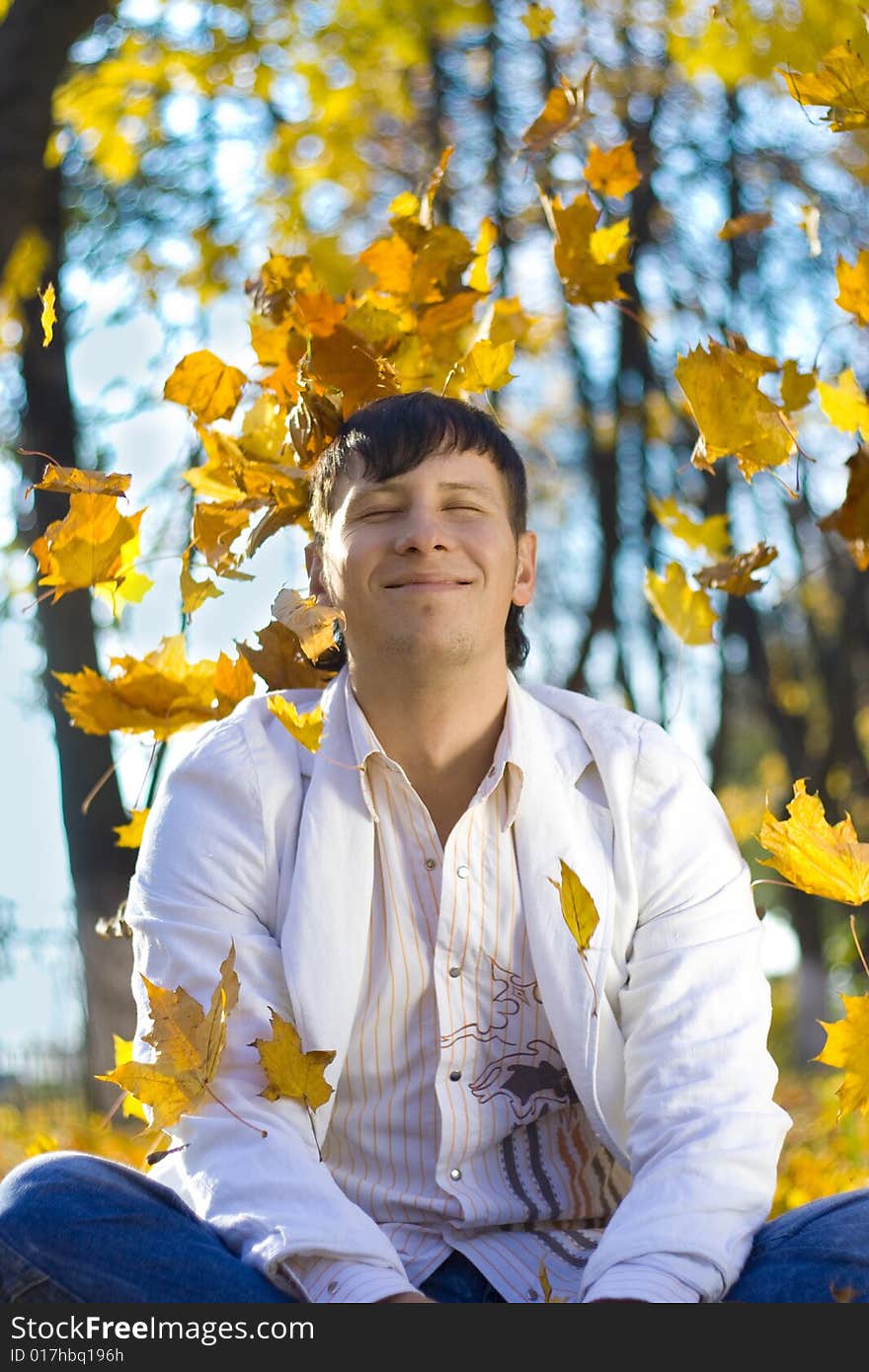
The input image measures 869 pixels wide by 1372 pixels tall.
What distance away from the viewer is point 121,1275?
1777mm

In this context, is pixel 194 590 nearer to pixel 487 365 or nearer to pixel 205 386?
pixel 205 386

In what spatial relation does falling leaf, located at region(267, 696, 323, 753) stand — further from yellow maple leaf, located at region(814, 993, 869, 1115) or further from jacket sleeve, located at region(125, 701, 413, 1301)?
yellow maple leaf, located at region(814, 993, 869, 1115)

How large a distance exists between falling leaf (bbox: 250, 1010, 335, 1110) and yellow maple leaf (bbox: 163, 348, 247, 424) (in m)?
1.12

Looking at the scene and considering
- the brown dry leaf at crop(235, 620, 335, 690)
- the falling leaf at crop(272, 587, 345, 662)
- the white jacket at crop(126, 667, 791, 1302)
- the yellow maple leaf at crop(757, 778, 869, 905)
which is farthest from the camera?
the brown dry leaf at crop(235, 620, 335, 690)

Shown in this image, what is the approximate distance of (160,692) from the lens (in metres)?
2.56

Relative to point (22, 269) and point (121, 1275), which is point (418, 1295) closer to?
point (121, 1275)

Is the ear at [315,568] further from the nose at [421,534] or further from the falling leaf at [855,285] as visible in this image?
the falling leaf at [855,285]

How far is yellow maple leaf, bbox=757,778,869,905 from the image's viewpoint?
6.44 ft

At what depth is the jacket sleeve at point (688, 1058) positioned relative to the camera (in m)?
1.82

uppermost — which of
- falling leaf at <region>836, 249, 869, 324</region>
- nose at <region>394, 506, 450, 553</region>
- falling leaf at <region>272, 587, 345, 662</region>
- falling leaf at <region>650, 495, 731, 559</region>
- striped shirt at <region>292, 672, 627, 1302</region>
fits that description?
falling leaf at <region>836, 249, 869, 324</region>

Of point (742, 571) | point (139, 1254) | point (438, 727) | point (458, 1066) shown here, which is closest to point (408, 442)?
point (438, 727)

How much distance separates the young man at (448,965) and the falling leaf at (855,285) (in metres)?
0.61

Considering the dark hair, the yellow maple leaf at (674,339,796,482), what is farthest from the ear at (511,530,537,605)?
the yellow maple leaf at (674,339,796,482)

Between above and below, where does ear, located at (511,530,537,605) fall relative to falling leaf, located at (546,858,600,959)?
above
